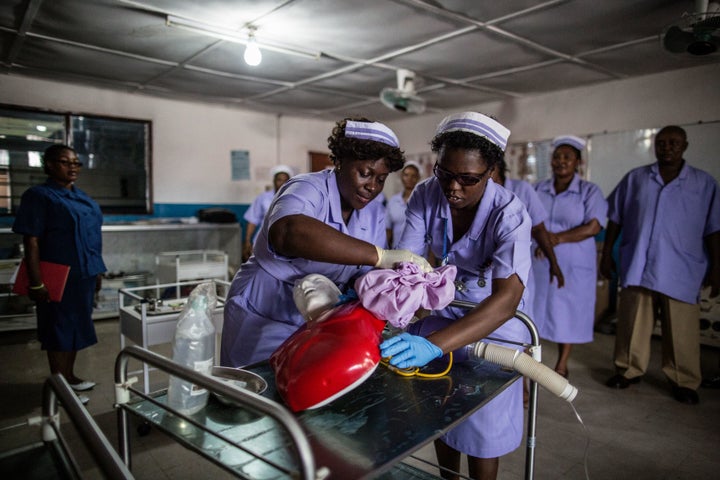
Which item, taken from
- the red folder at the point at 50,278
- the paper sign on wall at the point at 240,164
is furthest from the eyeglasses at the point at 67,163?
the paper sign on wall at the point at 240,164

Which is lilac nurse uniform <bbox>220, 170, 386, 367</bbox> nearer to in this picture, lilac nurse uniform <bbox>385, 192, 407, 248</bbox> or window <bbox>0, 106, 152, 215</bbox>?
lilac nurse uniform <bbox>385, 192, 407, 248</bbox>

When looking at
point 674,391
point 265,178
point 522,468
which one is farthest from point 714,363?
point 265,178

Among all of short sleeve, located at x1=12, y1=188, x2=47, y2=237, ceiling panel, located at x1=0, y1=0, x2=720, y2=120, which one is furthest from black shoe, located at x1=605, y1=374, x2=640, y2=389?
short sleeve, located at x1=12, y1=188, x2=47, y2=237

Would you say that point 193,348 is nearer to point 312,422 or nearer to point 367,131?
point 312,422

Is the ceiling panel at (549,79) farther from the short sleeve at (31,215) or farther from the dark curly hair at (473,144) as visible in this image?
the short sleeve at (31,215)

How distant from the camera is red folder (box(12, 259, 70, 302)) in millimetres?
2764

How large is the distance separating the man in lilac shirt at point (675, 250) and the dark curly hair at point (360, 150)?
2.39 m

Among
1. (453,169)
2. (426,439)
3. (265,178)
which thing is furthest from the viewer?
(265,178)

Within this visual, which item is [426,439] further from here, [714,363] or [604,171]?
[604,171]

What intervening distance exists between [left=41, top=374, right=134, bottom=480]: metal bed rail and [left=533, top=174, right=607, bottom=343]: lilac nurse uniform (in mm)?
2914

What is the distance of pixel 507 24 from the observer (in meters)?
3.12

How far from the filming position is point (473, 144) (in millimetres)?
1308

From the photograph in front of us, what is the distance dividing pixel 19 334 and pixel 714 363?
20.3ft

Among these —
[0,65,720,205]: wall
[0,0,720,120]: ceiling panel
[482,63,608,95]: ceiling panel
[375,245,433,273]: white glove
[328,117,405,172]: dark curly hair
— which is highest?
[482,63,608,95]: ceiling panel
